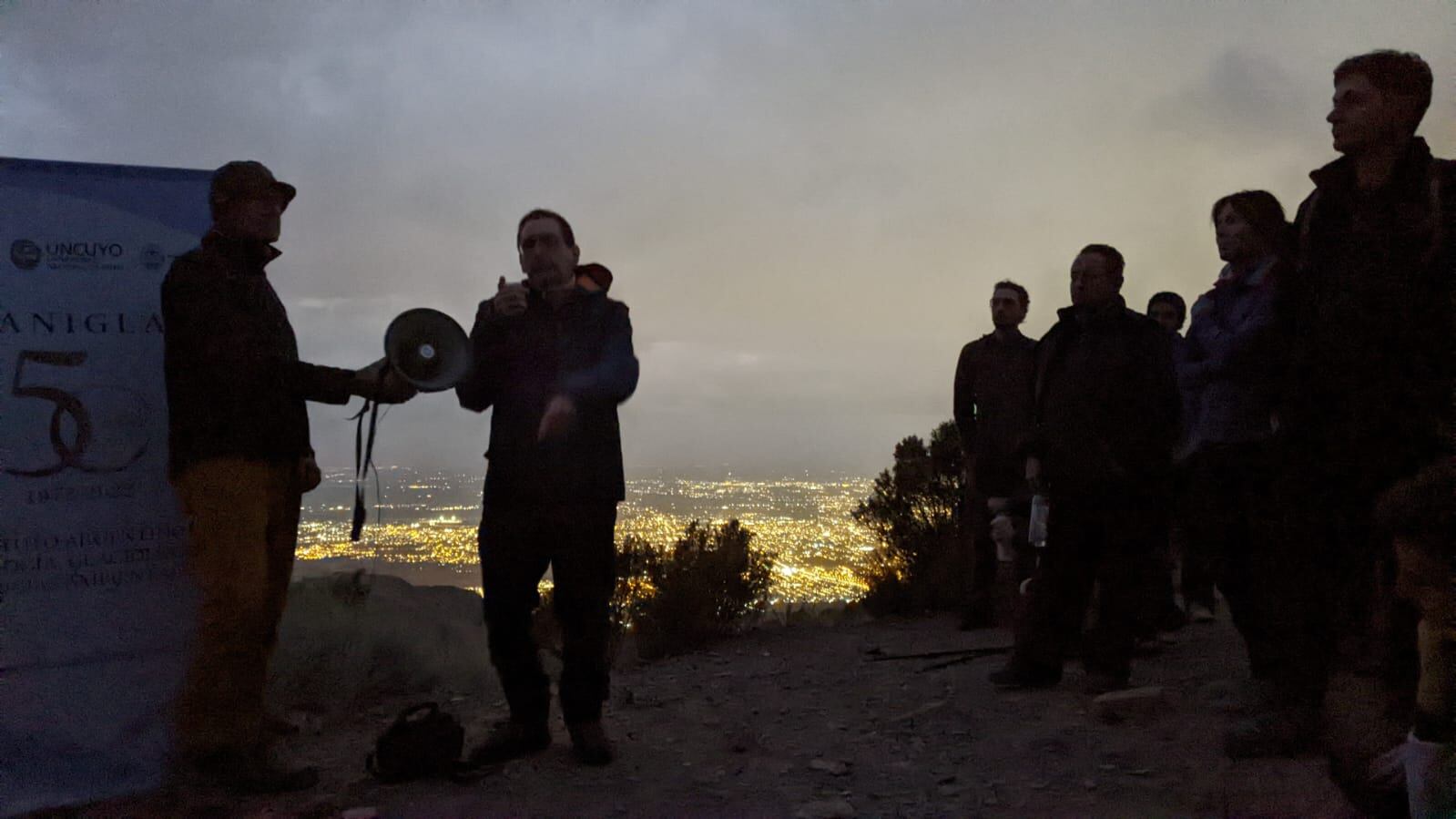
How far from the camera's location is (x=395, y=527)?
10516mm

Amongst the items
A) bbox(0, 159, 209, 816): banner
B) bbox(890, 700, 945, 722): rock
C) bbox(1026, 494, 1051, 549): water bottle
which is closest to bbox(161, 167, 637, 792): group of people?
bbox(0, 159, 209, 816): banner

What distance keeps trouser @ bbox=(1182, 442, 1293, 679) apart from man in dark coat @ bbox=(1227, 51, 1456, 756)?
1.52 feet

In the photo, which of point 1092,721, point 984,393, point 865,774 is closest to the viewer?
point 865,774

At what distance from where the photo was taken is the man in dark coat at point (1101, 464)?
13.4ft

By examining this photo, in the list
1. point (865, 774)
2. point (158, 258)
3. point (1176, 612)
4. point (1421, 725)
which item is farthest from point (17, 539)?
point (1176, 612)

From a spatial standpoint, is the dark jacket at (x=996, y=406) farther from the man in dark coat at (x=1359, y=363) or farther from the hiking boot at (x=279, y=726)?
the hiking boot at (x=279, y=726)

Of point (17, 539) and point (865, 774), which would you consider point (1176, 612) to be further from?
point (17, 539)

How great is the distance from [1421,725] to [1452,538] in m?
0.57

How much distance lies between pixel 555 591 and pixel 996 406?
3.80m

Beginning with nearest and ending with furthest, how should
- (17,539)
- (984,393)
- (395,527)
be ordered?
(17,539)
(984,393)
(395,527)

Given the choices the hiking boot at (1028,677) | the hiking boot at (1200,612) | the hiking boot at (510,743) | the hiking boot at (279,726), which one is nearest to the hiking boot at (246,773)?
the hiking boot at (510,743)

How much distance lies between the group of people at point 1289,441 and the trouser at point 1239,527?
0.01 metres

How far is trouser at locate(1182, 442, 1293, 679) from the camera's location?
3629mm

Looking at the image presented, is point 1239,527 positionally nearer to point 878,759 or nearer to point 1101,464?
point 1101,464
